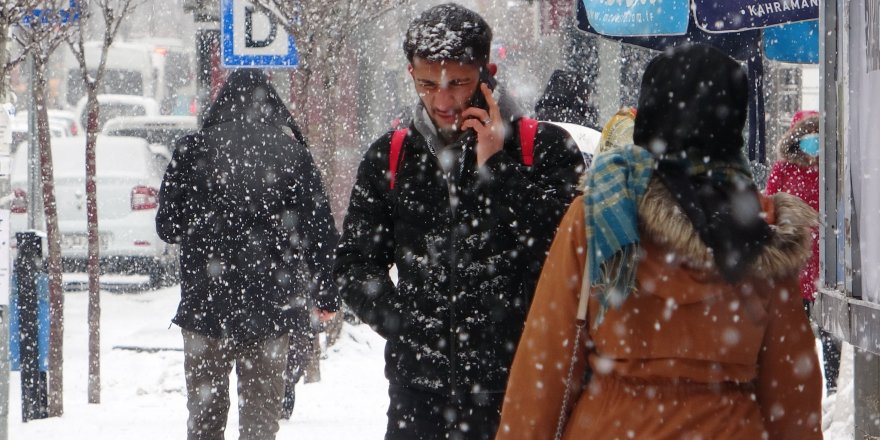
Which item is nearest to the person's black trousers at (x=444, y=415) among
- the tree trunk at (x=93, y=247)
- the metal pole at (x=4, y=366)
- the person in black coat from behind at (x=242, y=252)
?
the person in black coat from behind at (x=242, y=252)

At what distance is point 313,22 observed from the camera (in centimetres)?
1020

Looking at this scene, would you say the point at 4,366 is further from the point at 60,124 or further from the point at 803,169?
the point at 60,124

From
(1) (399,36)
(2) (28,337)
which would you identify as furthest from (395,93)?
(2) (28,337)

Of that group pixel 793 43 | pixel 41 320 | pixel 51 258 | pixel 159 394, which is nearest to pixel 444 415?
pixel 793 43

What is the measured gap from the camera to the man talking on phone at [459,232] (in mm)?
3652

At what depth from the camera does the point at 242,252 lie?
606 cm

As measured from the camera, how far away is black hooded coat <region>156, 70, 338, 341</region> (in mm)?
5977

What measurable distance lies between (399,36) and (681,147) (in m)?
21.5

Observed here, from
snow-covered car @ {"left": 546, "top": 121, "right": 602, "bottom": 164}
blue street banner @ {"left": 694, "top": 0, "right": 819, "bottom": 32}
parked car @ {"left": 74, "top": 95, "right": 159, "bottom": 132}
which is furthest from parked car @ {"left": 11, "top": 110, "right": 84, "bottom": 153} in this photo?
blue street banner @ {"left": 694, "top": 0, "right": 819, "bottom": 32}

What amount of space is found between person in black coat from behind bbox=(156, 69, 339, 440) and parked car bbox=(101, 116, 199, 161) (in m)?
15.9

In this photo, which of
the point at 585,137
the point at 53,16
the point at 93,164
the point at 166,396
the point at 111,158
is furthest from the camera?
the point at 111,158

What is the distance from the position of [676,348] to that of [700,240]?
22 centimetres

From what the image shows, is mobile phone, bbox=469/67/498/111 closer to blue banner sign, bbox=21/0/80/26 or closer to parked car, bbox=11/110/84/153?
blue banner sign, bbox=21/0/80/26

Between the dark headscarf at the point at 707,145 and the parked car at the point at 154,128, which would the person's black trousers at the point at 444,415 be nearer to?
the dark headscarf at the point at 707,145
